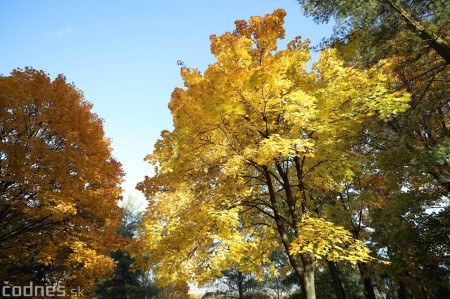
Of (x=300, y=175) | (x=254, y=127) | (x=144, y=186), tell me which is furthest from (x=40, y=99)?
(x=300, y=175)

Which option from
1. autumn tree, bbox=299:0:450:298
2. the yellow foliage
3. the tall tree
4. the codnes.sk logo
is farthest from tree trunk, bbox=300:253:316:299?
the codnes.sk logo

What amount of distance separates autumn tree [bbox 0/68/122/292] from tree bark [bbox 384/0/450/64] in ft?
37.4

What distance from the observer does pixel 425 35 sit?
7422 mm

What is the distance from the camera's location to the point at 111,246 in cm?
1039

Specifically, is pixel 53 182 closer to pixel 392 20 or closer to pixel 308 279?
pixel 308 279

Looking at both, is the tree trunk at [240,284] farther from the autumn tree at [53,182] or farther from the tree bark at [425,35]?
the tree bark at [425,35]

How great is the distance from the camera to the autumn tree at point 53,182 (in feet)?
28.2

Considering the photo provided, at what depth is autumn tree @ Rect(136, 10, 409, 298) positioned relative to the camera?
5688 millimetres

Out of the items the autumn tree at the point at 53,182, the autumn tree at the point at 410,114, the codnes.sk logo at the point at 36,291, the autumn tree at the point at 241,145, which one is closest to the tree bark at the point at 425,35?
the autumn tree at the point at 410,114

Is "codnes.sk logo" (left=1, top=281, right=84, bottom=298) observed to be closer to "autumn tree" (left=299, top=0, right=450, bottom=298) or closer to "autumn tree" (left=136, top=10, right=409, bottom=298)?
"autumn tree" (left=136, top=10, right=409, bottom=298)

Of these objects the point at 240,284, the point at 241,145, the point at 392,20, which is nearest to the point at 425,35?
the point at 392,20

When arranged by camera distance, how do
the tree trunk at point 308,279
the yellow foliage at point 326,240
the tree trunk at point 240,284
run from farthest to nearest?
the tree trunk at point 240,284 → the tree trunk at point 308,279 → the yellow foliage at point 326,240

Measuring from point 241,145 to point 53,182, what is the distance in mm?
7494

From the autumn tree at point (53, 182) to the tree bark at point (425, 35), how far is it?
11405mm
